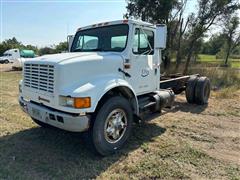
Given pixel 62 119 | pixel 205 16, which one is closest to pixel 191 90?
pixel 62 119

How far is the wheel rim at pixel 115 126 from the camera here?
4004mm

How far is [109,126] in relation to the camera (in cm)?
404

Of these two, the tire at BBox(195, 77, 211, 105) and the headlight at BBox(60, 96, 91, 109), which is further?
the tire at BBox(195, 77, 211, 105)

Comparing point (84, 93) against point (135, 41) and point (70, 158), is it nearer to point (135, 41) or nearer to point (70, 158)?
point (70, 158)

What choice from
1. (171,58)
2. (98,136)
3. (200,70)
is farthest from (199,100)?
(171,58)

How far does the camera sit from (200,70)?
622 inches

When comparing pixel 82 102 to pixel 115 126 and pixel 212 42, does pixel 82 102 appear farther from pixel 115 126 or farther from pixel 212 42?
pixel 212 42

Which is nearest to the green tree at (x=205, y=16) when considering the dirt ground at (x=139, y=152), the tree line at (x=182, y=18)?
the tree line at (x=182, y=18)

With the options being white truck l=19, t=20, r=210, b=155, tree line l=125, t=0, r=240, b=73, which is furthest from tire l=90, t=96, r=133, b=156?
tree line l=125, t=0, r=240, b=73

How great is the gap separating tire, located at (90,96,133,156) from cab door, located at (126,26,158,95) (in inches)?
25.7

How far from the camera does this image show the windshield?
457 cm

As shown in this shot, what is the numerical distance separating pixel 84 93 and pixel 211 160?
2367mm

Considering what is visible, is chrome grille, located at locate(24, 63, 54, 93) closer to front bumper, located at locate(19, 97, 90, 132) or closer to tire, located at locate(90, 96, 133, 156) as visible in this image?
front bumper, located at locate(19, 97, 90, 132)

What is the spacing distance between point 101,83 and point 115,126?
0.86 metres
